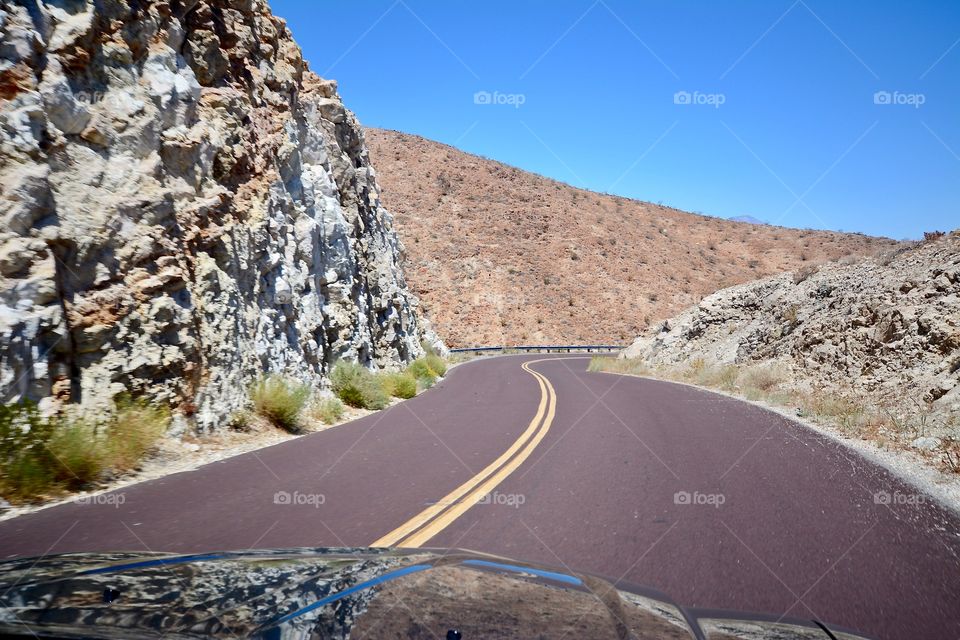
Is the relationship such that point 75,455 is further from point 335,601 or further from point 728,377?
point 728,377

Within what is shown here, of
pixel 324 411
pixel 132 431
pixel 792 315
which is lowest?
pixel 132 431

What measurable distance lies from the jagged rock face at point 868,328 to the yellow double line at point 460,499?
268 inches

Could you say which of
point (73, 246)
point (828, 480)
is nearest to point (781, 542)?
point (828, 480)

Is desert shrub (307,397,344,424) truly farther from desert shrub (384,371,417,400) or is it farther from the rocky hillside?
the rocky hillside

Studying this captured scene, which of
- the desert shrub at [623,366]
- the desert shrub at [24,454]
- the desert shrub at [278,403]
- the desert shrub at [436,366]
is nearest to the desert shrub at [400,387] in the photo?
the desert shrub at [278,403]

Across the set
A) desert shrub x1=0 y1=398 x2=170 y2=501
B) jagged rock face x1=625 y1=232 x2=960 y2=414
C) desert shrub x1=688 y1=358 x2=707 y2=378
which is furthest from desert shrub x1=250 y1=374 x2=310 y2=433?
desert shrub x1=688 y1=358 x2=707 y2=378

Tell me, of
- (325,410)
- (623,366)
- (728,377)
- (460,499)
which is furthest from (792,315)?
(460,499)

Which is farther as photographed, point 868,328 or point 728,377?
point 728,377

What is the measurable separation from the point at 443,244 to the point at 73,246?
58347 mm

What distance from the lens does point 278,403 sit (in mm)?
11477

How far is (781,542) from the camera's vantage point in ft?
16.8

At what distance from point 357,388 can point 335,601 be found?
13279 mm

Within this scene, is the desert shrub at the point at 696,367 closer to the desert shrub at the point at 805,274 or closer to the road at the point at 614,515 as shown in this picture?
the desert shrub at the point at 805,274

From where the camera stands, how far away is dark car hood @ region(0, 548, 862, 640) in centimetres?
201
